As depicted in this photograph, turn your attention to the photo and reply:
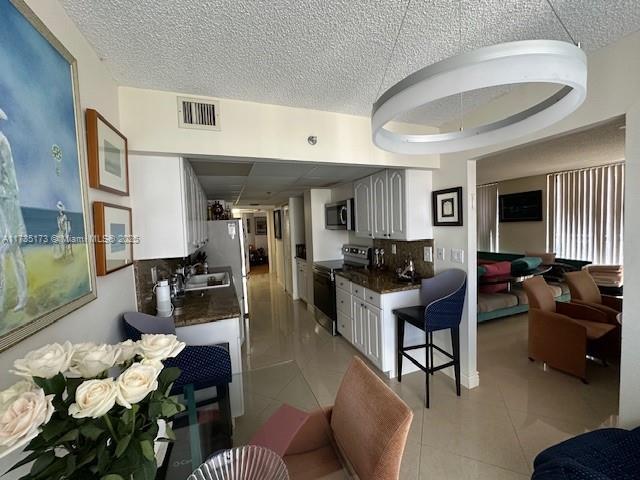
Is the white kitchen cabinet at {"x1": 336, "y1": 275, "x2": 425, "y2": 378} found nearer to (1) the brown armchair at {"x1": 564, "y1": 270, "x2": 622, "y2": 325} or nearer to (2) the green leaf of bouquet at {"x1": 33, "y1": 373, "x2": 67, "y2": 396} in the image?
(1) the brown armchair at {"x1": 564, "y1": 270, "x2": 622, "y2": 325}

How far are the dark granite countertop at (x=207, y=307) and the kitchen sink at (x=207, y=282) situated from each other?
0.18 meters

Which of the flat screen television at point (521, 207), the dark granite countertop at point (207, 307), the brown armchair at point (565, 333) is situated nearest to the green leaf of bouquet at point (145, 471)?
the dark granite countertop at point (207, 307)

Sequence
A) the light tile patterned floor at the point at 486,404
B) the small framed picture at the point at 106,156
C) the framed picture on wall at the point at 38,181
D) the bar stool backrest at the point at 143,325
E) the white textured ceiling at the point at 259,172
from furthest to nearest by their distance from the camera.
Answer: the white textured ceiling at the point at 259,172, the light tile patterned floor at the point at 486,404, the bar stool backrest at the point at 143,325, the small framed picture at the point at 106,156, the framed picture on wall at the point at 38,181

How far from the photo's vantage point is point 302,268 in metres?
5.12

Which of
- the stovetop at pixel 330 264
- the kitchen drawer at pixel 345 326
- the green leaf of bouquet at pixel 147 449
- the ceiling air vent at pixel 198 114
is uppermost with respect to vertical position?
the ceiling air vent at pixel 198 114

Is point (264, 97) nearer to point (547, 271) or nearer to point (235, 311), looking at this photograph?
point (235, 311)

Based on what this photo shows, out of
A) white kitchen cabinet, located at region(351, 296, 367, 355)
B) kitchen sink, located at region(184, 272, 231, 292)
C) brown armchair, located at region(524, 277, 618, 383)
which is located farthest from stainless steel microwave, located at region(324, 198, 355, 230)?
brown armchair, located at region(524, 277, 618, 383)

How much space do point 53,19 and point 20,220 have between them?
872 mm

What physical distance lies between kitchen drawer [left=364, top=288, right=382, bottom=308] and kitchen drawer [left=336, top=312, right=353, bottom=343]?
0.53 meters

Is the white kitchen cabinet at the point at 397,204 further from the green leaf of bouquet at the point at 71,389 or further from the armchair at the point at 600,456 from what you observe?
the green leaf of bouquet at the point at 71,389

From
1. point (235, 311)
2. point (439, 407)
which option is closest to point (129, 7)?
point (235, 311)

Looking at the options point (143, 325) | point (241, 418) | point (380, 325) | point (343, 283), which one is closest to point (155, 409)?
point (241, 418)

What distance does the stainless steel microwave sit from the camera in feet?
12.8

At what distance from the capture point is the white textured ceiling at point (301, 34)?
1.13 metres
